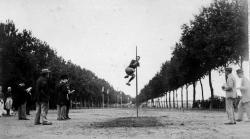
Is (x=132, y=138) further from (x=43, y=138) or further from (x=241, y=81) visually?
(x=241, y=81)

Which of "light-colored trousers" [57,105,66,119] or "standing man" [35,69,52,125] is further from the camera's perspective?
"light-colored trousers" [57,105,66,119]

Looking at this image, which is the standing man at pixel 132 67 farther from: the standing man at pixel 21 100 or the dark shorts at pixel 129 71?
the standing man at pixel 21 100

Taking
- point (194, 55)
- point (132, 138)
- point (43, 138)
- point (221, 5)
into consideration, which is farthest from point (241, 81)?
point (194, 55)

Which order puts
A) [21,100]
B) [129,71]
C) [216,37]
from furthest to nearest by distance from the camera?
[216,37]
[21,100]
[129,71]

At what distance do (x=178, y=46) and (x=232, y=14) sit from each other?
35.4 feet

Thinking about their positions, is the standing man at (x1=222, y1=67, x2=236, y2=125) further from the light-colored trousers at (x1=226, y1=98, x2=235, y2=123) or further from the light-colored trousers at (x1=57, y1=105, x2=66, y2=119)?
the light-colored trousers at (x1=57, y1=105, x2=66, y2=119)

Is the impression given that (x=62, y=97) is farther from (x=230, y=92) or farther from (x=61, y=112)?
(x=230, y=92)

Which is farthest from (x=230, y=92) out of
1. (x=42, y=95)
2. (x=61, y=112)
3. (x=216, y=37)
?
(x=216, y=37)

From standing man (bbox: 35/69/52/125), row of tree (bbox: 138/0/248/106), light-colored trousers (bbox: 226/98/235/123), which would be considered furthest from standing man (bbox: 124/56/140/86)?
row of tree (bbox: 138/0/248/106)

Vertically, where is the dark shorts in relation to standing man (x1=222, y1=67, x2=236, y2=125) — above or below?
above

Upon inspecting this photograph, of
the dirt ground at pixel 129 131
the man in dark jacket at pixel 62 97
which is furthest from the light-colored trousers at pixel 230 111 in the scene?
the man in dark jacket at pixel 62 97

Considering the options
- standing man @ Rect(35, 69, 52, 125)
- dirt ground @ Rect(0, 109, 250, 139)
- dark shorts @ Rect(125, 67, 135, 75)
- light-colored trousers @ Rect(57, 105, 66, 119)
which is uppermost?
dark shorts @ Rect(125, 67, 135, 75)

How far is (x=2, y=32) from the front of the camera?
54.1 m

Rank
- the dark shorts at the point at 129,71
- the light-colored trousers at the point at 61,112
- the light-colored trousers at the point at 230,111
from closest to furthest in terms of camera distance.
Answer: the light-colored trousers at the point at 230,111
the dark shorts at the point at 129,71
the light-colored trousers at the point at 61,112
